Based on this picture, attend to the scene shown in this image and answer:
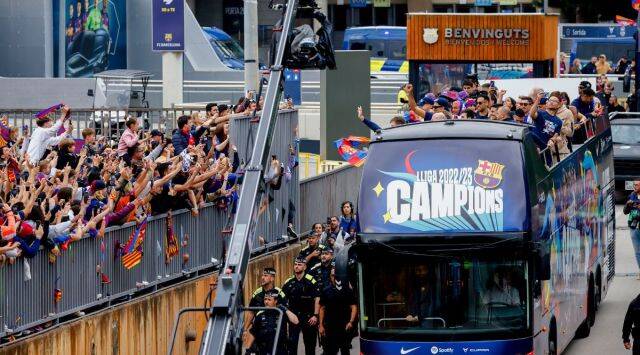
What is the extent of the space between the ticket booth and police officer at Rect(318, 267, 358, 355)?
16.7 meters

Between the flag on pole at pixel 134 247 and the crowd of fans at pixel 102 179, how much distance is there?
0.15 m

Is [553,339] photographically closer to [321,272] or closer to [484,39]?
[321,272]

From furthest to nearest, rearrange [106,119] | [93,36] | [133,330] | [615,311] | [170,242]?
[93,36] < [106,119] < [615,311] < [170,242] < [133,330]

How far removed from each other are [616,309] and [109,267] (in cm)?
1029

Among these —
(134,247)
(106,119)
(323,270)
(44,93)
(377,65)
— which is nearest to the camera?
(134,247)

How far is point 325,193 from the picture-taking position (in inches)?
1049

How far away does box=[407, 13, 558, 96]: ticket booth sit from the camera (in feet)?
119

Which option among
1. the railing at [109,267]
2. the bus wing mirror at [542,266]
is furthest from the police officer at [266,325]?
the bus wing mirror at [542,266]

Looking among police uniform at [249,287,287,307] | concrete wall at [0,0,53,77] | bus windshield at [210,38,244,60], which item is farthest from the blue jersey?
bus windshield at [210,38,244,60]

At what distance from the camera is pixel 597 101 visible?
89.6 feet

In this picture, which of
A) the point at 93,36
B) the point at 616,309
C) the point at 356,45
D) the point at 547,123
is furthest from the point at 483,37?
the point at 356,45

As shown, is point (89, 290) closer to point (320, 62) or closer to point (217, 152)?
point (320, 62)

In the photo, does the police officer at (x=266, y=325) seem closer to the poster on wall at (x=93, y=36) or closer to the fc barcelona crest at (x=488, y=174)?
the fc barcelona crest at (x=488, y=174)

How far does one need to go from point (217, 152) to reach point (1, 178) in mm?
5500
